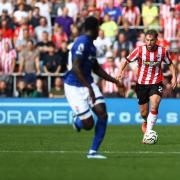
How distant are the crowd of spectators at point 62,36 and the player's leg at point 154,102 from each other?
7.86 meters

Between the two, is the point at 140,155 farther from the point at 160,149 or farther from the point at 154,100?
the point at 154,100

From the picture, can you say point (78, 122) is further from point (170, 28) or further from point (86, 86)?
point (170, 28)

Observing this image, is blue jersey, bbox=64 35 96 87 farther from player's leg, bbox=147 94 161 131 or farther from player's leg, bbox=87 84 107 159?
player's leg, bbox=147 94 161 131

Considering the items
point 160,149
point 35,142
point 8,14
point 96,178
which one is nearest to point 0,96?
point 8,14

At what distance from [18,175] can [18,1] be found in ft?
60.1

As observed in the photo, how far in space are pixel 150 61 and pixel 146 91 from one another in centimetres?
67

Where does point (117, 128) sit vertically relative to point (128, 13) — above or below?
below

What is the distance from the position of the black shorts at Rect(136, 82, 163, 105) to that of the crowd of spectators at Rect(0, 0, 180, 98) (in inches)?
294

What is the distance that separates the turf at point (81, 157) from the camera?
11.1 metres

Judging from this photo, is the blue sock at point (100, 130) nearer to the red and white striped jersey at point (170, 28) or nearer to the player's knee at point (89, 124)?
the player's knee at point (89, 124)

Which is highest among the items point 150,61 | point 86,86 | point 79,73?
point 79,73

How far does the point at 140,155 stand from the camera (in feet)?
45.3

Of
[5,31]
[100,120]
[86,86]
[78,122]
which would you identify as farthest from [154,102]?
[5,31]

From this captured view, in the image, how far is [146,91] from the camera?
56.7 feet
